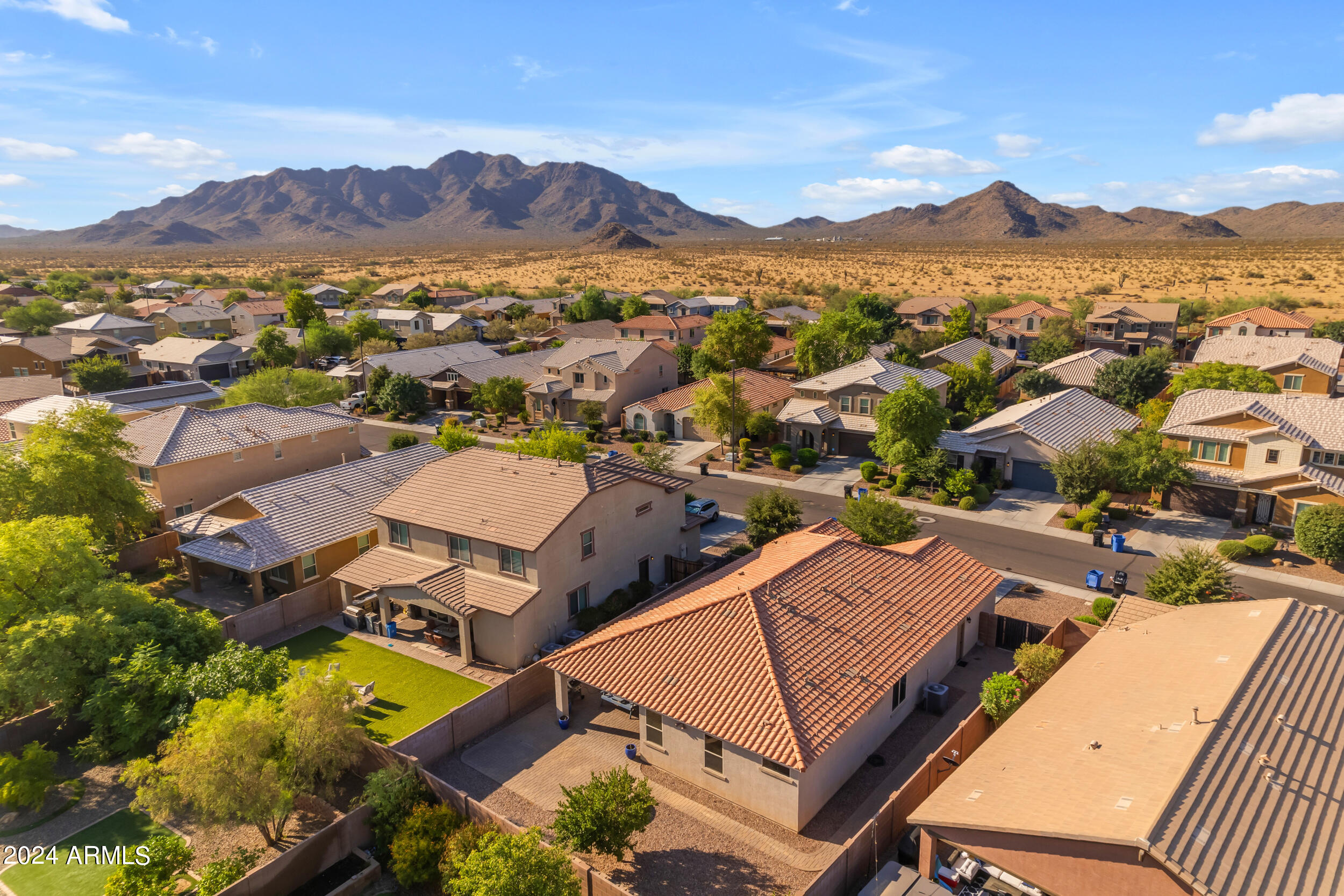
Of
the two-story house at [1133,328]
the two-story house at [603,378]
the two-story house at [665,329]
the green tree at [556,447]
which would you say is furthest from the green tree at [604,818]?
the two-story house at [1133,328]

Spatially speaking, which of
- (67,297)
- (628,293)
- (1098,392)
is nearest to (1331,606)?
(1098,392)

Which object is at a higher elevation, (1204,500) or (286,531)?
(286,531)

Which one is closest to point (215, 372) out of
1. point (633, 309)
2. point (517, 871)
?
point (633, 309)

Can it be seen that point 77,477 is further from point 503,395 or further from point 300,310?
point 300,310

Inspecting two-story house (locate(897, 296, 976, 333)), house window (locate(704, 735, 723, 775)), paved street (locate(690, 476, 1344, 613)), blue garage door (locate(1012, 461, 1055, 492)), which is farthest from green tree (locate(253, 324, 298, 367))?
house window (locate(704, 735, 723, 775))

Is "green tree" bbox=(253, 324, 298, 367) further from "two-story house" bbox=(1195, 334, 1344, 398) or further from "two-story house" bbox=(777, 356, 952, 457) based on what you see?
"two-story house" bbox=(1195, 334, 1344, 398)

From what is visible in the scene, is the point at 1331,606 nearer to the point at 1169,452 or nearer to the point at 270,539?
the point at 1169,452
